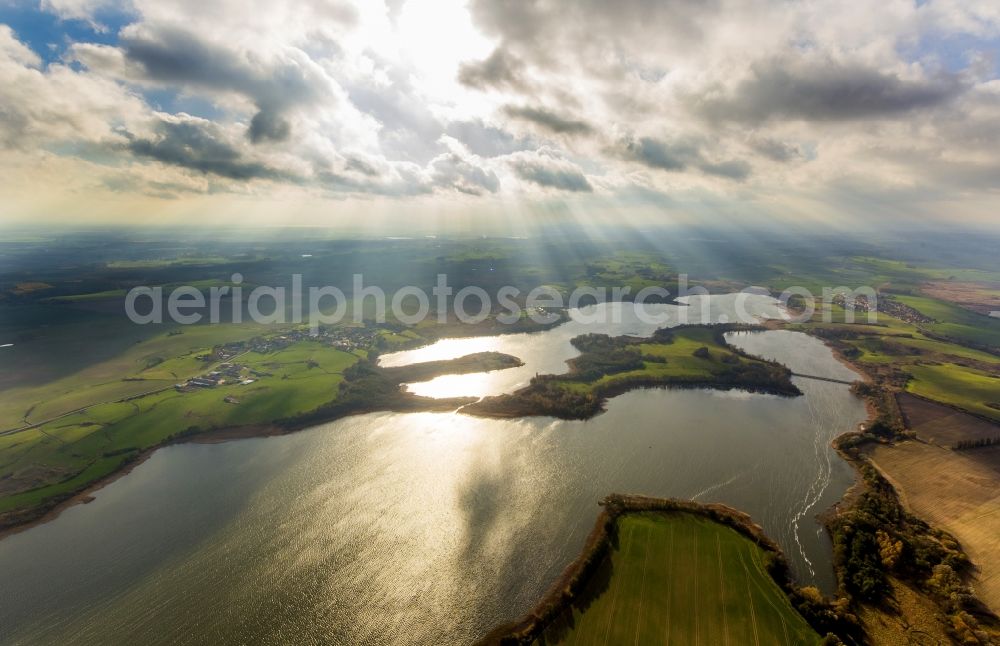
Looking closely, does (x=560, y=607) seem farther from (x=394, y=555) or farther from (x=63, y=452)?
(x=63, y=452)

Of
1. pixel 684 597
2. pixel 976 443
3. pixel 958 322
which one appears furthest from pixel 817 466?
pixel 958 322

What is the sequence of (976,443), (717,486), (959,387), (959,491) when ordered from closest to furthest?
(959,491) < (717,486) < (976,443) < (959,387)

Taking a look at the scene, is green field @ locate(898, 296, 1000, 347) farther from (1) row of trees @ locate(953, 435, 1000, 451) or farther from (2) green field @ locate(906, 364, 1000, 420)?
(1) row of trees @ locate(953, 435, 1000, 451)

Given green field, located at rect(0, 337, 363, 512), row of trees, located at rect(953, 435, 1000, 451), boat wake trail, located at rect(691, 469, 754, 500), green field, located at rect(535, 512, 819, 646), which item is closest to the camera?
green field, located at rect(535, 512, 819, 646)

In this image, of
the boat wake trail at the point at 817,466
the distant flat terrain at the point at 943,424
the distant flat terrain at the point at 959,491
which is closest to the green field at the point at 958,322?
the distant flat terrain at the point at 943,424

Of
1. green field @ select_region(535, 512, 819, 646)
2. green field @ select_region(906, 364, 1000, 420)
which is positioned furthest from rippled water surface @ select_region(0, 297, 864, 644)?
green field @ select_region(906, 364, 1000, 420)

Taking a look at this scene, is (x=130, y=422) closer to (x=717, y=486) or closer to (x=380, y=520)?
Answer: (x=380, y=520)
